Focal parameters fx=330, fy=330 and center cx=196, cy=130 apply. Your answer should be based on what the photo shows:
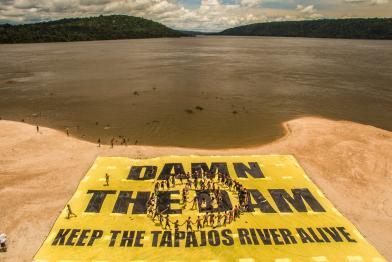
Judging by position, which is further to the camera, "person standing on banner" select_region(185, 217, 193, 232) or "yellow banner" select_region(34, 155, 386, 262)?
"person standing on banner" select_region(185, 217, 193, 232)

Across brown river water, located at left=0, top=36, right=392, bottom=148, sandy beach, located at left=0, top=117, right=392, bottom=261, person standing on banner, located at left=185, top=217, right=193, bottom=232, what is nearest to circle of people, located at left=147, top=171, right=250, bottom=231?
person standing on banner, located at left=185, top=217, right=193, bottom=232

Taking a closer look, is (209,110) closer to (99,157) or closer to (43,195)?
(99,157)

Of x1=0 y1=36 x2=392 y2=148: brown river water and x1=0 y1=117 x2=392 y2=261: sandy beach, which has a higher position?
x1=0 y1=36 x2=392 y2=148: brown river water

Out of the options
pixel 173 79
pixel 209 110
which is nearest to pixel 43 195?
pixel 209 110

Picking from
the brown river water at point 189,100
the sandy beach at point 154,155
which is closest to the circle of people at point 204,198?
the sandy beach at point 154,155

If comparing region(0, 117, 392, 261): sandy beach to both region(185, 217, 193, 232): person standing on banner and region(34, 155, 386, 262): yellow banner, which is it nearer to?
region(34, 155, 386, 262): yellow banner

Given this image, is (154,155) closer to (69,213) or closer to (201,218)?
(69,213)

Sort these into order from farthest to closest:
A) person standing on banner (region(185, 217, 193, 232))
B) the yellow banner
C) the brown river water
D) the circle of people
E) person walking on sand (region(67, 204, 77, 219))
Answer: the brown river water, person walking on sand (region(67, 204, 77, 219)), the circle of people, person standing on banner (region(185, 217, 193, 232)), the yellow banner

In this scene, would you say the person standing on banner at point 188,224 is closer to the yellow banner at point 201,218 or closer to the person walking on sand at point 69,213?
the yellow banner at point 201,218
